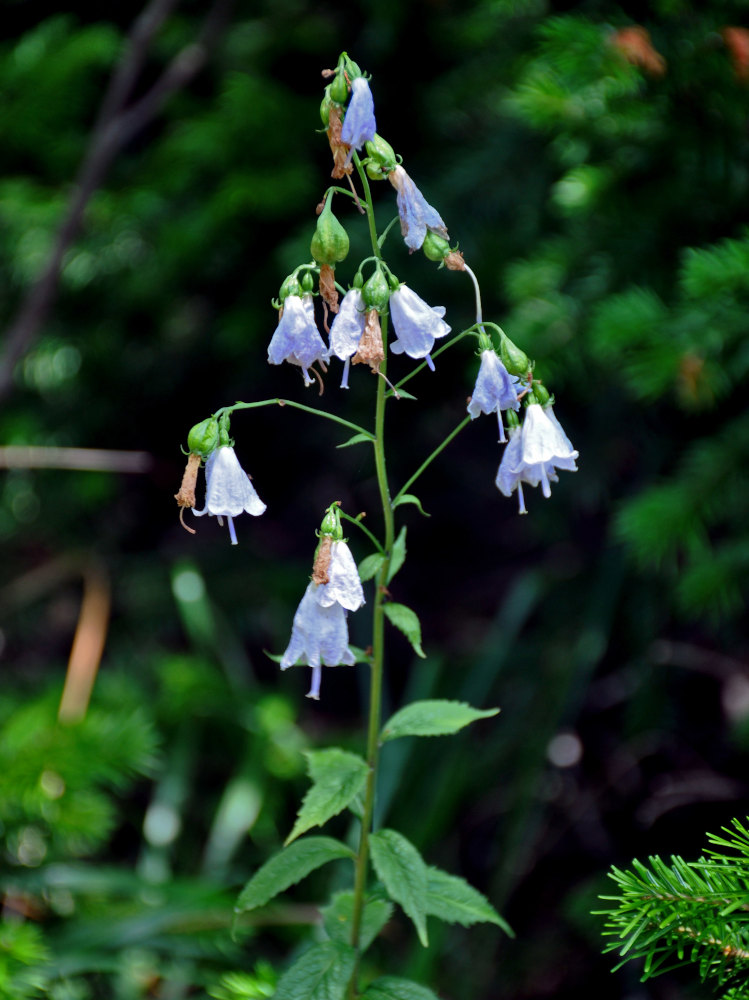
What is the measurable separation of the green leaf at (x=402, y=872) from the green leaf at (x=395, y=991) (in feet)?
0.42

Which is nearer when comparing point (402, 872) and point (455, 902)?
point (402, 872)

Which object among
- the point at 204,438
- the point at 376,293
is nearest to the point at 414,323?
the point at 376,293

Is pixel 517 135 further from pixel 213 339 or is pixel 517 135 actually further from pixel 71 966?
pixel 71 966

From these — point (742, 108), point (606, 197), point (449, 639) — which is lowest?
point (449, 639)

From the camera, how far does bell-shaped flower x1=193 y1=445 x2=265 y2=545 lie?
0.99 metres

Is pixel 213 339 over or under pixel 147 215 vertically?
under

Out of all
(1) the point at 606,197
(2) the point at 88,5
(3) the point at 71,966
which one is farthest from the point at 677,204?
(2) the point at 88,5

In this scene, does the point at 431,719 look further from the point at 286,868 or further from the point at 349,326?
the point at 349,326

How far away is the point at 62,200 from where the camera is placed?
224 cm

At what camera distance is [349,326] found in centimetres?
94

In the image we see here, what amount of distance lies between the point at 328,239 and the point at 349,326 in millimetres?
100

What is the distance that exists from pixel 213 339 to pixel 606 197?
47.3 inches

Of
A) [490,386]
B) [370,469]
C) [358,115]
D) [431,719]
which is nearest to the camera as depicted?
[358,115]

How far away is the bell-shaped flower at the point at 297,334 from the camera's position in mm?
962
